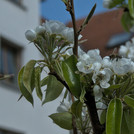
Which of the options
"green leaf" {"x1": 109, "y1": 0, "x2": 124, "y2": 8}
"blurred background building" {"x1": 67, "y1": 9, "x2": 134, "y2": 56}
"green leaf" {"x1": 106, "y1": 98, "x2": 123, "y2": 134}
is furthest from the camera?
"blurred background building" {"x1": 67, "y1": 9, "x2": 134, "y2": 56}

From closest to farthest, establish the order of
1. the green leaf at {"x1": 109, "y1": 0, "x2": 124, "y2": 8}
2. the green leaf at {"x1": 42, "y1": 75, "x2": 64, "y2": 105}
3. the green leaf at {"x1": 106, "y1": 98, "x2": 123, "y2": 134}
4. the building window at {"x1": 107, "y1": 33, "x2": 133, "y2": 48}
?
the green leaf at {"x1": 106, "y1": 98, "x2": 123, "y2": 134}
the green leaf at {"x1": 42, "y1": 75, "x2": 64, "y2": 105}
the green leaf at {"x1": 109, "y1": 0, "x2": 124, "y2": 8}
the building window at {"x1": 107, "y1": 33, "x2": 133, "y2": 48}

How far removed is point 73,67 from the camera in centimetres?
69

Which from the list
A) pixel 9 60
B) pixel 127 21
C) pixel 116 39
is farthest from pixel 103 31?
pixel 127 21

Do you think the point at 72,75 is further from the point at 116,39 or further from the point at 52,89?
the point at 116,39

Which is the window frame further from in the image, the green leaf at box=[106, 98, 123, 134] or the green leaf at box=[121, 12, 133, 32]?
the green leaf at box=[106, 98, 123, 134]

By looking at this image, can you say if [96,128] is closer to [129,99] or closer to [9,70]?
[129,99]

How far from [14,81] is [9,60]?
13.7 inches

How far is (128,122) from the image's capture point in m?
0.65

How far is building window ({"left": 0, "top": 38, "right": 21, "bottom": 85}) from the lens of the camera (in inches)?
286

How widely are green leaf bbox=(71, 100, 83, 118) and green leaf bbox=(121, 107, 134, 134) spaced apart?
0.22ft

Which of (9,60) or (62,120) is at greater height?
(9,60)

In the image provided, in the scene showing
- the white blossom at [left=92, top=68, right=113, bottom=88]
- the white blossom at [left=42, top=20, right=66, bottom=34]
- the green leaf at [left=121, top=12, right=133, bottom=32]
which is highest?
the green leaf at [left=121, top=12, right=133, bottom=32]

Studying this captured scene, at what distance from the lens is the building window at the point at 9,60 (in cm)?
725

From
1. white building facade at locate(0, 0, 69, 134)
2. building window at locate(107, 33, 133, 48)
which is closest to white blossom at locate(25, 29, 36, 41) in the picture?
white building facade at locate(0, 0, 69, 134)
